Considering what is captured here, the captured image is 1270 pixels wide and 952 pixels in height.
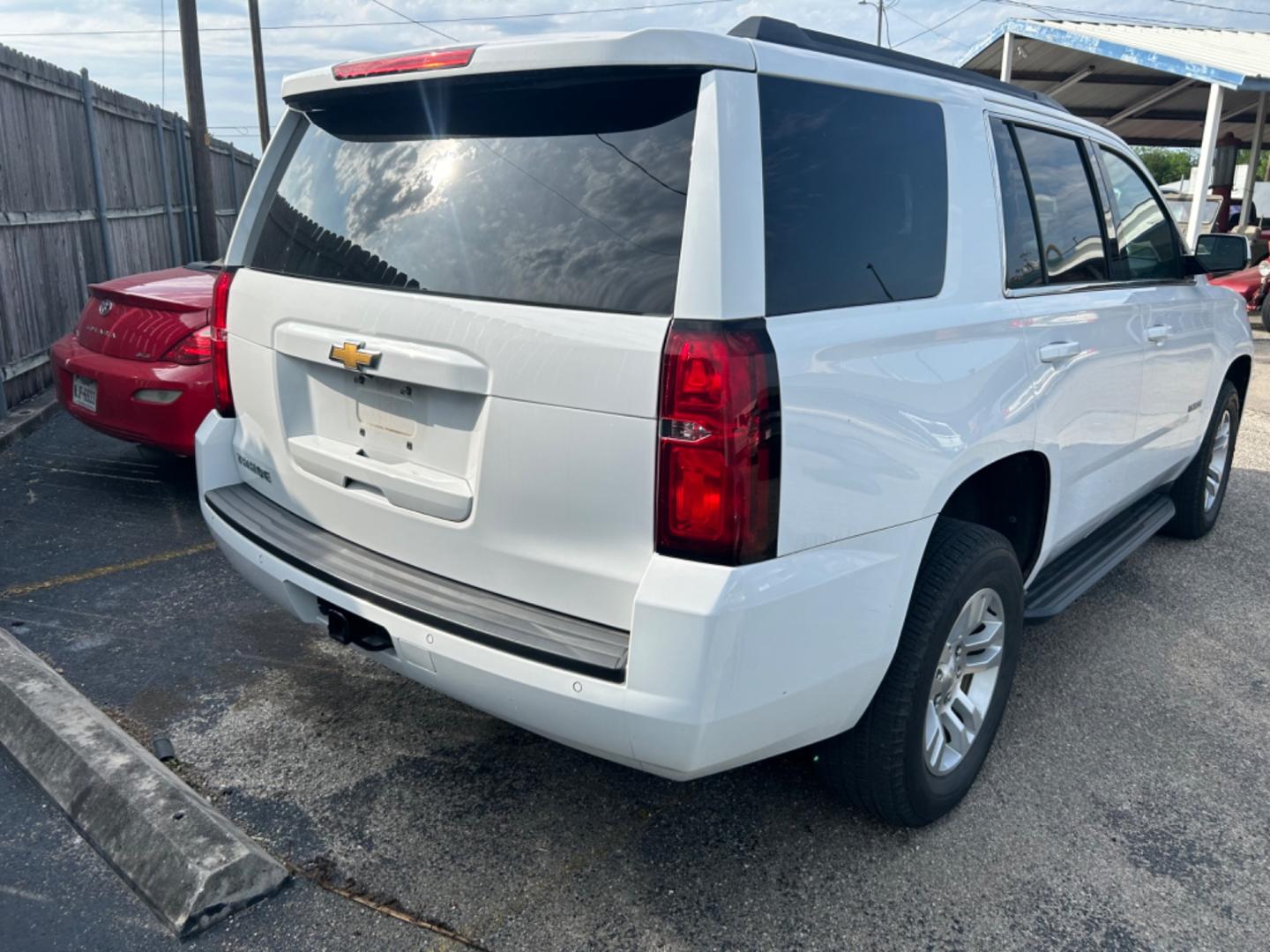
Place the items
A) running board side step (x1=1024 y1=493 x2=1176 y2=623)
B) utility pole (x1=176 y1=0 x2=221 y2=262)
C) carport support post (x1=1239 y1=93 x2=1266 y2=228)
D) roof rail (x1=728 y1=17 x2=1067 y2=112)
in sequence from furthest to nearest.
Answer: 1. carport support post (x1=1239 y1=93 x2=1266 y2=228)
2. utility pole (x1=176 y1=0 x2=221 y2=262)
3. running board side step (x1=1024 y1=493 x2=1176 y2=623)
4. roof rail (x1=728 y1=17 x2=1067 y2=112)

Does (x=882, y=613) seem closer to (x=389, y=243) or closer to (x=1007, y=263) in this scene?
(x=1007, y=263)

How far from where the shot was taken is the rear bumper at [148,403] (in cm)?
534

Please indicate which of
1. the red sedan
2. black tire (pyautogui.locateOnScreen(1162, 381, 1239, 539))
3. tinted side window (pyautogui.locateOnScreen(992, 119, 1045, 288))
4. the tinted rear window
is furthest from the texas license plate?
black tire (pyautogui.locateOnScreen(1162, 381, 1239, 539))

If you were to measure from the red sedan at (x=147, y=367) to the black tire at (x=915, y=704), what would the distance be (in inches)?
154

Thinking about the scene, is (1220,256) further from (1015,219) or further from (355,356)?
(355,356)

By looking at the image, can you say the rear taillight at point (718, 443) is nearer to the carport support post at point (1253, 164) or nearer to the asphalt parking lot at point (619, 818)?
the asphalt parking lot at point (619, 818)

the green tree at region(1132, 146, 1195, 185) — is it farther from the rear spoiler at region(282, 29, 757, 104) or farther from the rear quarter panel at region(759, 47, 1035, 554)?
the rear spoiler at region(282, 29, 757, 104)

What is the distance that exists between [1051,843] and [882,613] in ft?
3.27

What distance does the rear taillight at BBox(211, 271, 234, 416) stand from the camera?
333 centimetres

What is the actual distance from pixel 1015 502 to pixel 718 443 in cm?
173

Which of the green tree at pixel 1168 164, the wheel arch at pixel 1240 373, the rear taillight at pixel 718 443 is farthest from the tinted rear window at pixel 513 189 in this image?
the green tree at pixel 1168 164

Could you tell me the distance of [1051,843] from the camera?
2945 millimetres

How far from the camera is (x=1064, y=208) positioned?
364 cm

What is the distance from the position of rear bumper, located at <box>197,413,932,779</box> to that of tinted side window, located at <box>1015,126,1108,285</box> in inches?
55.6
